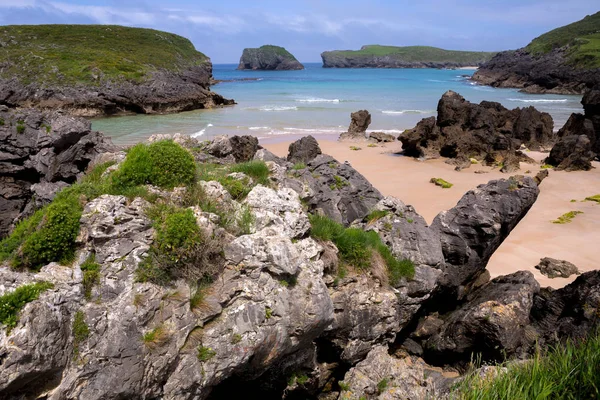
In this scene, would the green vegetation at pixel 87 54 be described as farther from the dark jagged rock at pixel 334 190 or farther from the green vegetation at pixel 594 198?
the green vegetation at pixel 594 198

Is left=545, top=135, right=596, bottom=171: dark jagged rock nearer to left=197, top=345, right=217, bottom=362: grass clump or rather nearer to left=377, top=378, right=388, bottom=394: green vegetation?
left=377, top=378, right=388, bottom=394: green vegetation

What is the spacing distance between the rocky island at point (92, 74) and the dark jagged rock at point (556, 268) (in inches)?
1740

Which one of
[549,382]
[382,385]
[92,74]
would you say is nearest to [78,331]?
[382,385]

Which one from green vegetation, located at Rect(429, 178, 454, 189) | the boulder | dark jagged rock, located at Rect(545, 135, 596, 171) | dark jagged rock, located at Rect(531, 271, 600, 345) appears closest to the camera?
the boulder

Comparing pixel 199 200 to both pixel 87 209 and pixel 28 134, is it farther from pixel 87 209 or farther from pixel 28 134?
pixel 28 134

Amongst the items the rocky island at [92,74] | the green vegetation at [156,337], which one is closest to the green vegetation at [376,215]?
the green vegetation at [156,337]

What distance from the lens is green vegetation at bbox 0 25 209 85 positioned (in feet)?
171

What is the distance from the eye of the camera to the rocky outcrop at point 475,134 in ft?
85.3

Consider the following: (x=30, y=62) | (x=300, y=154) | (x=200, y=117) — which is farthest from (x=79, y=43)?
(x=300, y=154)

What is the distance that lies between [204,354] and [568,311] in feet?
24.2

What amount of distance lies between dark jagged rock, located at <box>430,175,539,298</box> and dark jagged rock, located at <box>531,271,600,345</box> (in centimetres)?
152

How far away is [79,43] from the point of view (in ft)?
216

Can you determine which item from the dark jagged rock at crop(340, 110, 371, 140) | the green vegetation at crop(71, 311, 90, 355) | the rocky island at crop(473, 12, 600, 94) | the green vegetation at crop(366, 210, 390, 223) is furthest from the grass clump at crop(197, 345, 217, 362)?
the rocky island at crop(473, 12, 600, 94)

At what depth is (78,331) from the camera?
4934mm
